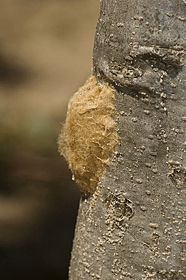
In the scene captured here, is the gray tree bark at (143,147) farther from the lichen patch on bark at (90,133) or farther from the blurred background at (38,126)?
the blurred background at (38,126)

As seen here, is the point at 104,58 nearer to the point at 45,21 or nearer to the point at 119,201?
the point at 119,201

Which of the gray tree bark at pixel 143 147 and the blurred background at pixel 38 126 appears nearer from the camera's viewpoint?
the gray tree bark at pixel 143 147

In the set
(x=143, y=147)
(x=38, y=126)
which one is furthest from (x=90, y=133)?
(x=38, y=126)

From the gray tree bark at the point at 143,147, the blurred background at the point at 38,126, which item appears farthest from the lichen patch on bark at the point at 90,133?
the blurred background at the point at 38,126

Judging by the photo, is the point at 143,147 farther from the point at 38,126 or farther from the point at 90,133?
the point at 38,126

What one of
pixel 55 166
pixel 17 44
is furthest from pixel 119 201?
pixel 17 44

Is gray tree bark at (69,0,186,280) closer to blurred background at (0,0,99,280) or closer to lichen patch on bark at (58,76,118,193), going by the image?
lichen patch on bark at (58,76,118,193)
